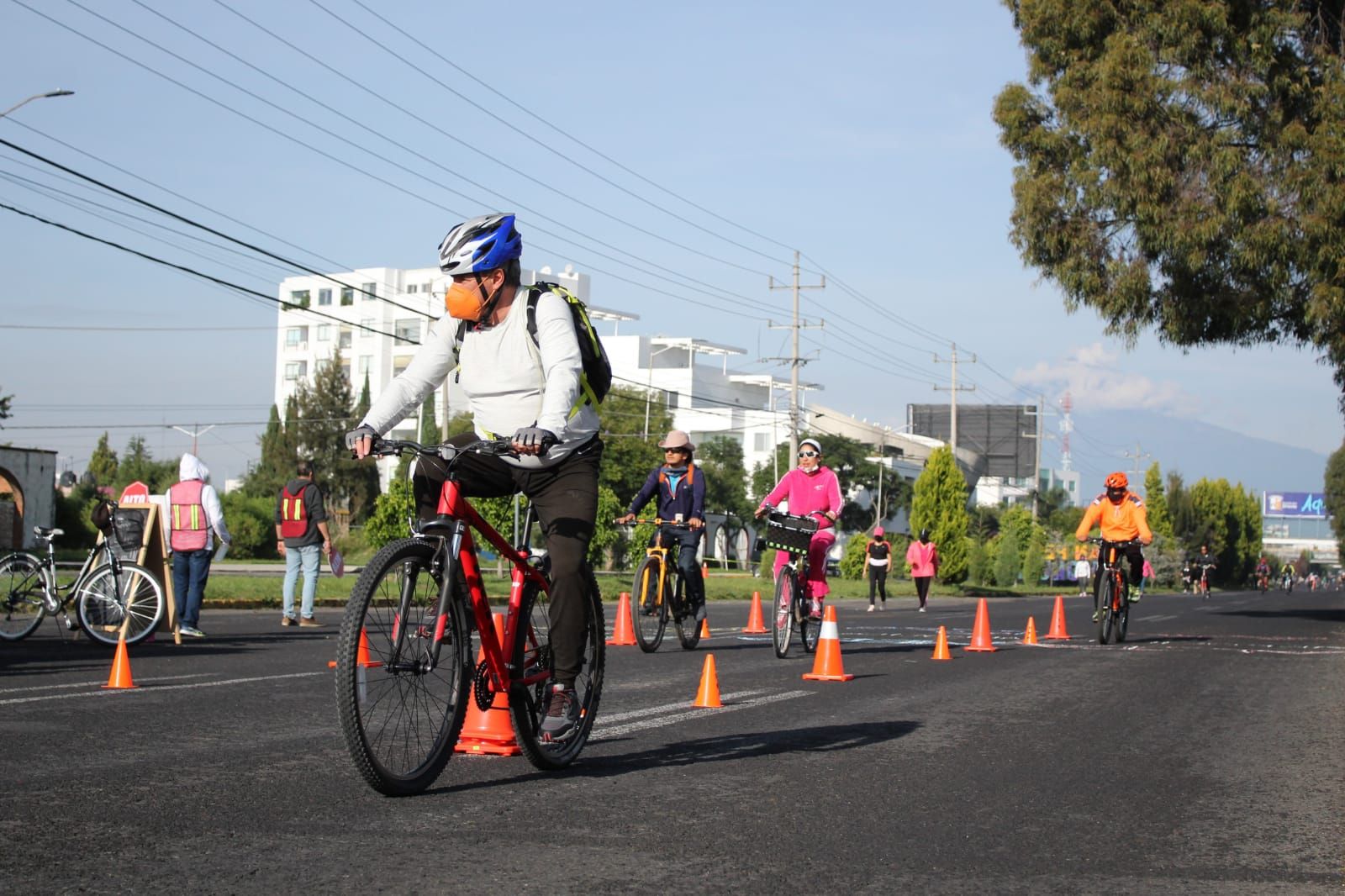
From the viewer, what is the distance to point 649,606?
13.9 m

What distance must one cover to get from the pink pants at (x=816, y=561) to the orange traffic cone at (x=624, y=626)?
190 centimetres

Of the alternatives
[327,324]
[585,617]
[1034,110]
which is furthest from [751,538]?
[585,617]

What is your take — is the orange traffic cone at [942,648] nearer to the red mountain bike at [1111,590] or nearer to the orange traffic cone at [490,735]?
the red mountain bike at [1111,590]

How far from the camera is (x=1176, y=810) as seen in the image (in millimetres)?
5934

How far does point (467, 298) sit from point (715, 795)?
2.08 meters

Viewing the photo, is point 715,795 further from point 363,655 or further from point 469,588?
point 363,655

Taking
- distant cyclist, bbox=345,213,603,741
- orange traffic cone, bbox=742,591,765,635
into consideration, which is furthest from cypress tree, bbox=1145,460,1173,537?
distant cyclist, bbox=345,213,603,741

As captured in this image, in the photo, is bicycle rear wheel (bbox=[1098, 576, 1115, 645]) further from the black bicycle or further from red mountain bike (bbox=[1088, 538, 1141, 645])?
the black bicycle

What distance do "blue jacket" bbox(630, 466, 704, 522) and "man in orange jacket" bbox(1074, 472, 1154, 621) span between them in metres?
5.05

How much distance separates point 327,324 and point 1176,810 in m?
138

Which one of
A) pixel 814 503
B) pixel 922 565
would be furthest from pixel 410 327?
pixel 814 503

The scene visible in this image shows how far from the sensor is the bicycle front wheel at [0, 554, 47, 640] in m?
13.8

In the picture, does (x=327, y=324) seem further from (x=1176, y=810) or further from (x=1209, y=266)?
(x=1176, y=810)

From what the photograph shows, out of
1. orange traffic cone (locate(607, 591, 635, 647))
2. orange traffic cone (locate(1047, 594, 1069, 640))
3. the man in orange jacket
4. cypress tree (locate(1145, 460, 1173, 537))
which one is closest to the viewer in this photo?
orange traffic cone (locate(607, 591, 635, 647))
